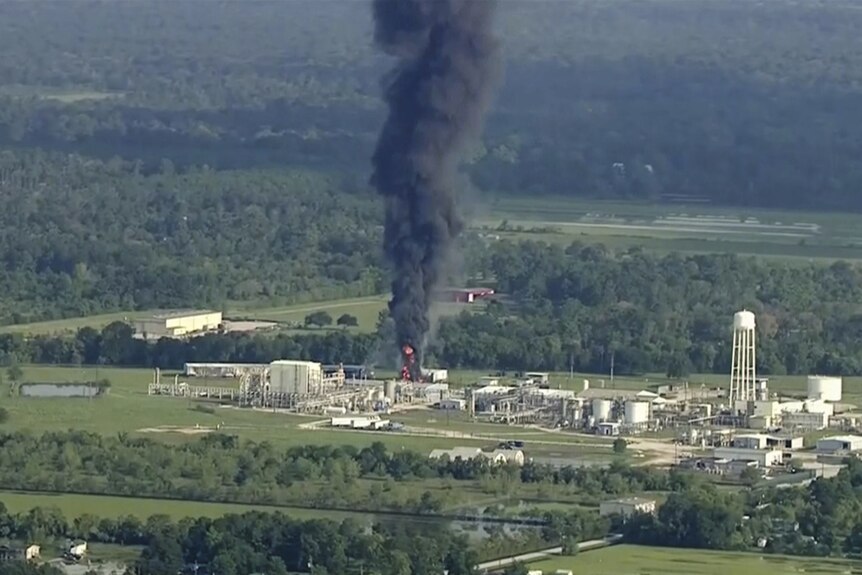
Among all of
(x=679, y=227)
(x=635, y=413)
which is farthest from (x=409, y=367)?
(x=679, y=227)

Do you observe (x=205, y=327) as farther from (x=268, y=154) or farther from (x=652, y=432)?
(x=268, y=154)

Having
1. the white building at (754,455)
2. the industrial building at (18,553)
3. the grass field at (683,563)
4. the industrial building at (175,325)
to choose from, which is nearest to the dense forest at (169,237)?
the industrial building at (175,325)

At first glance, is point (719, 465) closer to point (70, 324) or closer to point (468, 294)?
point (70, 324)

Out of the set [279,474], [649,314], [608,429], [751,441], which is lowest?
[279,474]

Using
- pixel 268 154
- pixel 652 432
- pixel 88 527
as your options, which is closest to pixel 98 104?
pixel 268 154

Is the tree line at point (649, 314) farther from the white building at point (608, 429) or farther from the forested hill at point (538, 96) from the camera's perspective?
the white building at point (608, 429)

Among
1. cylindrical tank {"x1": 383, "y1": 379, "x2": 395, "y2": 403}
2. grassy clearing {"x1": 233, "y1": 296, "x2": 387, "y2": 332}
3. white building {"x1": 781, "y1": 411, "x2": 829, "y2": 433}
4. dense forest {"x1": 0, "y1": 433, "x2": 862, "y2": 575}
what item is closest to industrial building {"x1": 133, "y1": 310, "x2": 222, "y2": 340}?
grassy clearing {"x1": 233, "y1": 296, "x2": 387, "y2": 332}

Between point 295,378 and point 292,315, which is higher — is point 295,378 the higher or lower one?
the lower one
